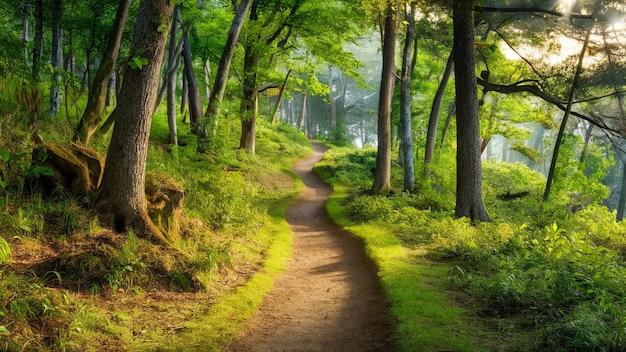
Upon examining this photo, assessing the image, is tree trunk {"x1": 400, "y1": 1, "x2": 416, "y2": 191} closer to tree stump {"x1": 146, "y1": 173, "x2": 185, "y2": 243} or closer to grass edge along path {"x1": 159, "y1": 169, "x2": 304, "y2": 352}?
grass edge along path {"x1": 159, "y1": 169, "x2": 304, "y2": 352}

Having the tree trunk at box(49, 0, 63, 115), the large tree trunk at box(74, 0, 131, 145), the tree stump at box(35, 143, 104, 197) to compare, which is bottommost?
the tree stump at box(35, 143, 104, 197)

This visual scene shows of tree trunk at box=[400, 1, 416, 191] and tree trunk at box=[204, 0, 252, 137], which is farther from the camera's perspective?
tree trunk at box=[400, 1, 416, 191]

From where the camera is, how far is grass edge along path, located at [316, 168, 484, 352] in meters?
5.06

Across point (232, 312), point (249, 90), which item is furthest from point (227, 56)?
point (232, 312)

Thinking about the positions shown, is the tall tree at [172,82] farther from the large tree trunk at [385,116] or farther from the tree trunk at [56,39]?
the large tree trunk at [385,116]

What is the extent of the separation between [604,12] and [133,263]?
568 inches

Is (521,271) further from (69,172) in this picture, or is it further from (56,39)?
(56,39)

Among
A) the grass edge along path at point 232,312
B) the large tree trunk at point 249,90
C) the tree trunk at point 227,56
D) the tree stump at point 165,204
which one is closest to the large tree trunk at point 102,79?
the tree stump at point 165,204

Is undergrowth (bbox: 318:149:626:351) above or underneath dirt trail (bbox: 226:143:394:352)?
above

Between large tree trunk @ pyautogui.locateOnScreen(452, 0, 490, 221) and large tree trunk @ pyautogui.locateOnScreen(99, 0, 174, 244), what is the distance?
7.79 m

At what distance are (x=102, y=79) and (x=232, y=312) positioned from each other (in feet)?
16.3

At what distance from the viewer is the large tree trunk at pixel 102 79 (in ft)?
26.1

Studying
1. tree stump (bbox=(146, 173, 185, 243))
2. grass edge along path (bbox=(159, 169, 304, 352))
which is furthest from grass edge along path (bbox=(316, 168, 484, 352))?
tree stump (bbox=(146, 173, 185, 243))

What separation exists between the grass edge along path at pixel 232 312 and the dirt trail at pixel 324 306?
139 millimetres
